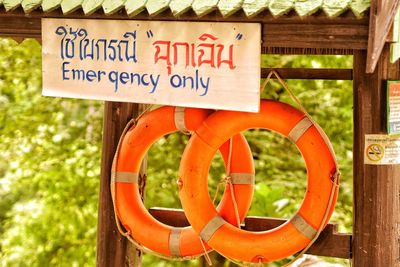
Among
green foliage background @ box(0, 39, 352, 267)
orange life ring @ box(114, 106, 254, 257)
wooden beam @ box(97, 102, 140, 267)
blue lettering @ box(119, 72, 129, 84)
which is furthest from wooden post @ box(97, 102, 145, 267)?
green foliage background @ box(0, 39, 352, 267)

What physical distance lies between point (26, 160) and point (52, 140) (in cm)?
34

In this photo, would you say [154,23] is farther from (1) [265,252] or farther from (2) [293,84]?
(2) [293,84]

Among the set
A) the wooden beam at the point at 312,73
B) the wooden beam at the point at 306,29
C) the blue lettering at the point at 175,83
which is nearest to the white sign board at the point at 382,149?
the wooden beam at the point at 312,73

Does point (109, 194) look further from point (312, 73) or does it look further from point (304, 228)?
point (312, 73)

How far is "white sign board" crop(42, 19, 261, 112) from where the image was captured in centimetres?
328

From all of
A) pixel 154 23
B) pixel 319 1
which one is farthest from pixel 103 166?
pixel 319 1

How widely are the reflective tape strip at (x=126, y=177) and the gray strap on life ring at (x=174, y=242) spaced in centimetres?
35

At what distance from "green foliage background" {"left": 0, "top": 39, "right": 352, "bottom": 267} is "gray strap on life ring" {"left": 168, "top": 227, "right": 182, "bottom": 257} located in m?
3.16

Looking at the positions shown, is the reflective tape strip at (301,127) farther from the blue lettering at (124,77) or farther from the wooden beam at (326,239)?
the blue lettering at (124,77)

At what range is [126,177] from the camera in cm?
405

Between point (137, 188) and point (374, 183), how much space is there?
1.28 metres

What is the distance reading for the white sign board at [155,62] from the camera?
328 centimetres

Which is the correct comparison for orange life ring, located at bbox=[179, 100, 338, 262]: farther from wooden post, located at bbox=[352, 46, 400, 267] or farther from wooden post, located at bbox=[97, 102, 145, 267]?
wooden post, located at bbox=[97, 102, 145, 267]

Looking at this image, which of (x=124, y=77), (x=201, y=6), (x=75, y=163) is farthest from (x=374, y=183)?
(x=75, y=163)
